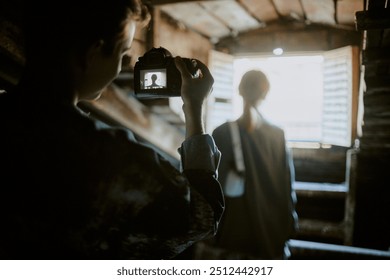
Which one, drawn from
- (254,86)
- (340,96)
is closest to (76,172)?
(254,86)

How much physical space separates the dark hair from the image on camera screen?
10.2 inches

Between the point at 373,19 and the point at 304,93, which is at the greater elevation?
the point at 373,19

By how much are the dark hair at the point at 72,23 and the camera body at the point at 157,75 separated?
26 centimetres

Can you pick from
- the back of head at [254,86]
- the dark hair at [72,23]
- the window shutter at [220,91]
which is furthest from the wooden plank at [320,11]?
the dark hair at [72,23]

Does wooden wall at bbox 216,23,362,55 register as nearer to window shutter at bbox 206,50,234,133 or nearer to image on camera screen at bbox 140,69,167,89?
window shutter at bbox 206,50,234,133

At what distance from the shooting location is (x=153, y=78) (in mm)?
971

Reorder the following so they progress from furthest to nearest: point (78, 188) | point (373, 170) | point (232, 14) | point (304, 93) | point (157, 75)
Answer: point (304, 93), point (232, 14), point (373, 170), point (157, 75), point (78, 188)

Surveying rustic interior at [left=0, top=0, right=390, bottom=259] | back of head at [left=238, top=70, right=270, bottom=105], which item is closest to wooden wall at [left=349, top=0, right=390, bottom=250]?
rustic interior at [left=0, top=0, right=390, bottom=259]

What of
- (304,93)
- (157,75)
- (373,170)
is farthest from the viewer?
(304,93)

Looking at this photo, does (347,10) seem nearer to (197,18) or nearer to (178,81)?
(197,18)

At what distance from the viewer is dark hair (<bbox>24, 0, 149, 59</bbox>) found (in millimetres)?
665

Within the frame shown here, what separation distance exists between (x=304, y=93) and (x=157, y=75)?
12.0ft

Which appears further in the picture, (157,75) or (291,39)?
(291,39)

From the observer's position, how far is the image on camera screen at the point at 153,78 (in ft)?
3.10
